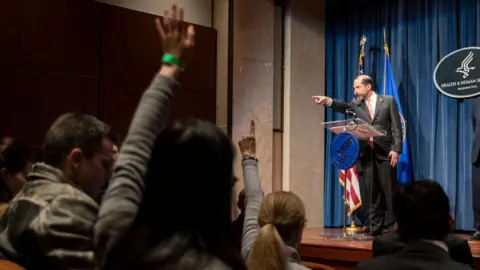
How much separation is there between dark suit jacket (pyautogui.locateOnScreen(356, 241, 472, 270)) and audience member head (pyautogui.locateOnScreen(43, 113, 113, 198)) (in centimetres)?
75

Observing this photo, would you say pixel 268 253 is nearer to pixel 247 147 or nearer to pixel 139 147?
pixel 247 147

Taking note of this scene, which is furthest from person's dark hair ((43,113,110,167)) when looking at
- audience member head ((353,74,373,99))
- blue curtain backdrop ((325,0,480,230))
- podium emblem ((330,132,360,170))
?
blue curtain backdrop ((325,0,480,230))

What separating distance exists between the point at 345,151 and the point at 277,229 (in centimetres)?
316

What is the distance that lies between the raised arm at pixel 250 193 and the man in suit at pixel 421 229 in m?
0.31

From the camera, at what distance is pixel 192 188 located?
2.78 feet

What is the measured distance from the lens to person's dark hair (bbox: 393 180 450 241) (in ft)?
5.01

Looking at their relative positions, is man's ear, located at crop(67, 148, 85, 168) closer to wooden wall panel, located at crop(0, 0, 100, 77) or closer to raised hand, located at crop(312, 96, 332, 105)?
wooden wall panel, located at crop(0, 0, 100, 77)

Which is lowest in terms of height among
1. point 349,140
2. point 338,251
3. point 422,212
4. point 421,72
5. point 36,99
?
point 338,251

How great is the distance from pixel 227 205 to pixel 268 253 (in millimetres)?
767

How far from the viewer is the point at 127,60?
17.2 feet

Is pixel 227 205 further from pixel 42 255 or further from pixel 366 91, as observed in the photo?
pixel 366 91

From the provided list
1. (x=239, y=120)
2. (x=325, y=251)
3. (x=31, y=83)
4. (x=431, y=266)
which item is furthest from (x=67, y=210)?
(x=239, y=120)

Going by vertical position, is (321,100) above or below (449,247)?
above

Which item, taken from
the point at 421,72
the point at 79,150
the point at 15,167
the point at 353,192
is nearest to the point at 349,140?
the point at 353,192
